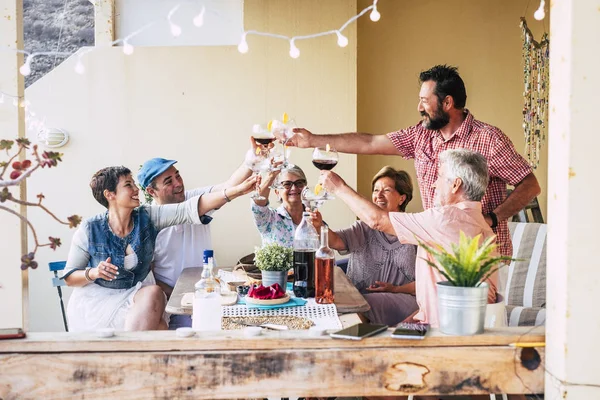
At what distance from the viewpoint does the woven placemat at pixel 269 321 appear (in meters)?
2.30

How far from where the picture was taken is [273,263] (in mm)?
2736

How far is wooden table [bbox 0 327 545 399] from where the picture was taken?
1784 millimetres

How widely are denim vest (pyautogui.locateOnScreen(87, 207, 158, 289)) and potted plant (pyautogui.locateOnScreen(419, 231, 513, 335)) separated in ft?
6.22

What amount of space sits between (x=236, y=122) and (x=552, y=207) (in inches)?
122

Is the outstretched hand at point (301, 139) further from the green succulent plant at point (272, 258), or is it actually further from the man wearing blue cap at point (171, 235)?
the green succulent plant at point (272, 258)

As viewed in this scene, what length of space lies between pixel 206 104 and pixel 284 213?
1.26 meters

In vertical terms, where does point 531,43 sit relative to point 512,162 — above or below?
above

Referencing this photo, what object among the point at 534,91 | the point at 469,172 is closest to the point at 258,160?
the point at 469,172

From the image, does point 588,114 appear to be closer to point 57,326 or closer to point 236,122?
point 236,122

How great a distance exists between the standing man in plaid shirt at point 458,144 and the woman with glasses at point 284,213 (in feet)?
1.07

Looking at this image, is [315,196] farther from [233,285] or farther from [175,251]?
[175,251]

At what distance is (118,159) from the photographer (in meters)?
4.70

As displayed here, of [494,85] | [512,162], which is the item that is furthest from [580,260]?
[494,85]

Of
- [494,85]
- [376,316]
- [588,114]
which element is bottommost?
[376,316]
